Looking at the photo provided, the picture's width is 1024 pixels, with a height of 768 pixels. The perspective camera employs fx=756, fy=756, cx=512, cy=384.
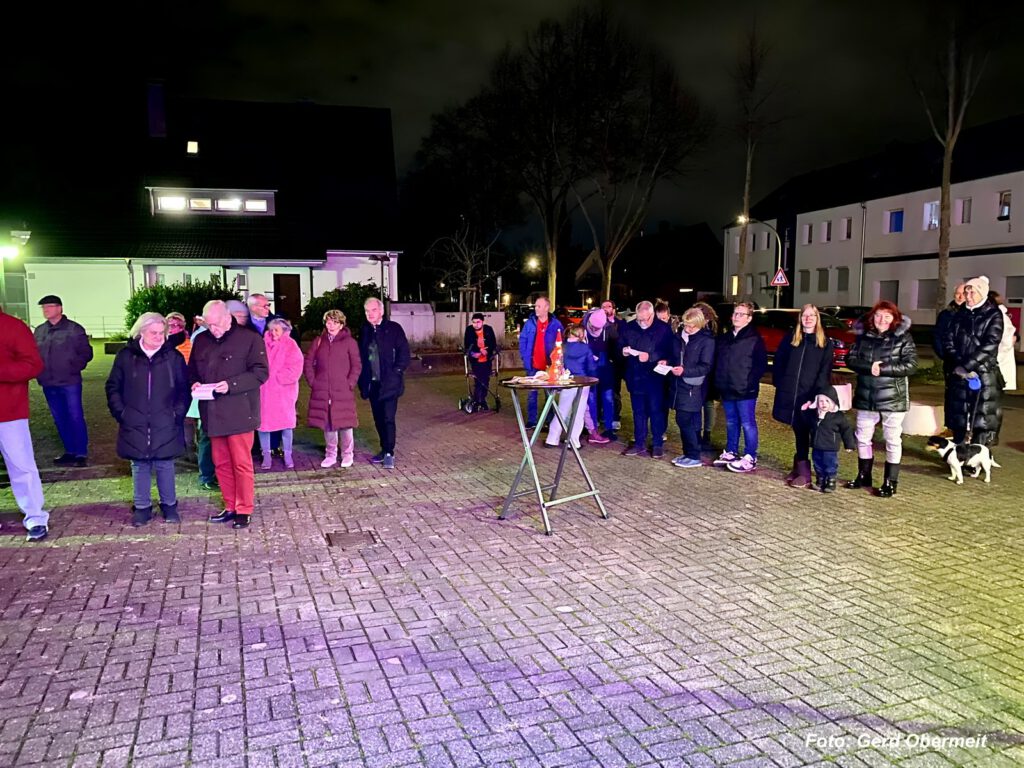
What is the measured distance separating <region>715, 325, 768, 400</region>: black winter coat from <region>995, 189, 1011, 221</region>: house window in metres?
28.6

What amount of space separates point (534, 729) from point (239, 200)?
32.2 meters

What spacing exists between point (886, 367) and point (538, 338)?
4.63 m

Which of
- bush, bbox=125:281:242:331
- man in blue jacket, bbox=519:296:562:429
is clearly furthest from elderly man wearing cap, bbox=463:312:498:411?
bush, bbox=125:281:242:331

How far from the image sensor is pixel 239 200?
31906 millimetres

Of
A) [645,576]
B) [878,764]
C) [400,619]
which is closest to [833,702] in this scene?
[878,764]

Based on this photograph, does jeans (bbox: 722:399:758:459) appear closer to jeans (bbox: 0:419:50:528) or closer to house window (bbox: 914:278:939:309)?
jeans (bbox: 0:419:50:528)

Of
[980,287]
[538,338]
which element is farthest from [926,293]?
[538,338]

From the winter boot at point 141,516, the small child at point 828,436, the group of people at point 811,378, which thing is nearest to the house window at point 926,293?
the group of people at point 811,378

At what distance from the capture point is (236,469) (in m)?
6.42

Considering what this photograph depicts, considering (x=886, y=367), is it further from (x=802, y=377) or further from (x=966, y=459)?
(x=966, y=459)

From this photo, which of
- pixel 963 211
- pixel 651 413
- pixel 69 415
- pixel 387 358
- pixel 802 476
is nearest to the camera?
pixel 802 476

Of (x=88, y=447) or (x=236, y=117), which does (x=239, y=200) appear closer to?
(x=236, y=117)

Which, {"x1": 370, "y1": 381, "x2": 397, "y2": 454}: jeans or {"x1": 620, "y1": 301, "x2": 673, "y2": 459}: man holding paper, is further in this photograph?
{"x1": 620, "y1": 301, "x2": 673, "y2": 459}: man holding paper

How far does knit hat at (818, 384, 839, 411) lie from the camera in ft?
24.5
